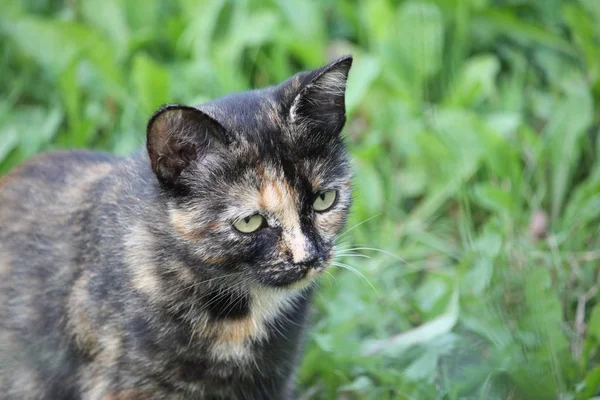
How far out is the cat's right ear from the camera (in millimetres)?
2367

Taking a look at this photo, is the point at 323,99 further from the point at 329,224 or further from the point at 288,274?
the point at 288,274

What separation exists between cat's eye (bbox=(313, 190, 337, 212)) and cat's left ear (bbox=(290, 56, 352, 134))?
0.66 ft

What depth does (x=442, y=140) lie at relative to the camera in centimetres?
418

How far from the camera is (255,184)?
2.54 metres

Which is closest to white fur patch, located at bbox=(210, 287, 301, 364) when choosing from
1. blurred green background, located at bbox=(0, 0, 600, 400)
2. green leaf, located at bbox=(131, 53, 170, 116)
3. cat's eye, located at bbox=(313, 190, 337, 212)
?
cat's eye, located at bbox=(313, 190, 337, 212)

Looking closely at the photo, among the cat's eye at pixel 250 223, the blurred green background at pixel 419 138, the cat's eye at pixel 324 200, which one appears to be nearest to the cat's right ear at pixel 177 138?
the cat's eye at pixel 250 223

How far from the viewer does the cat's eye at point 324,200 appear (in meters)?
2.65

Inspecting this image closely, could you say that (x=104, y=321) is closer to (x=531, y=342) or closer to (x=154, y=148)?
(x=154, y=148)

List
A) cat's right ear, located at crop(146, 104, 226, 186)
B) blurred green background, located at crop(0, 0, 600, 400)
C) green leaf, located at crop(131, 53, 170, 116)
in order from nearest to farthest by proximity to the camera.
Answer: cat's right ear, located at crop(146, 104, 226, 186), blurred green background, located at crop(0, 0, 600, 400), green leaf, located at crop(131, 53, 170, 116)

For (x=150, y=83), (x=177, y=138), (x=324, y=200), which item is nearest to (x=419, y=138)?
(x=150, y=83)

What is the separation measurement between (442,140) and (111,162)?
1738mm

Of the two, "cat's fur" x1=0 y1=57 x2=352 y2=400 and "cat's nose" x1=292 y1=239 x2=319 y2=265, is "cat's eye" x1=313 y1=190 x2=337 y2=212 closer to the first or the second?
"cat's fur" x1=0 y1=57 x2=352 y2=400

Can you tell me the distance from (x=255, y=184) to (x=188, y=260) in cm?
32

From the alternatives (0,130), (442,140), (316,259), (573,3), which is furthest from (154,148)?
(573,3)
